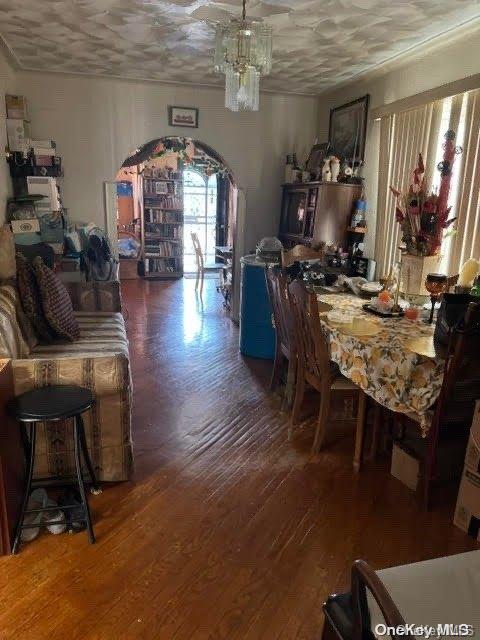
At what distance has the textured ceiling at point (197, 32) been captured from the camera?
8.63ft

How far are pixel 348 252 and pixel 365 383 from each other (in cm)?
239

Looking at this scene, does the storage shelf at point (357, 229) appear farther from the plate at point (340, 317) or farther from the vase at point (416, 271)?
the plate at point (340, 317)

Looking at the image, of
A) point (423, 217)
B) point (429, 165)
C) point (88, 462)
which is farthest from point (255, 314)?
point (88, 462)

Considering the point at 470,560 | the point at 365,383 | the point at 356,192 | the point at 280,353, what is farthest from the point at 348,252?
the point at 470,560

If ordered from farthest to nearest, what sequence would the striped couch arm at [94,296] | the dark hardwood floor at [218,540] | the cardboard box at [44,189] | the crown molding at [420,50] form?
the cardboard box at [44,189], the striped couch arm at [94,296], the crown molding at [420,50], the dark hardwood floor at [218,540]

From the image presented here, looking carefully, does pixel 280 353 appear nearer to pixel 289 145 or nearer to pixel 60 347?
pixel 60 347

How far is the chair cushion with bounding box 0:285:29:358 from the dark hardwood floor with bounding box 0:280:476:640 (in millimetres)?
846

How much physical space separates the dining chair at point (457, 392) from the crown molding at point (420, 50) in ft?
6.88

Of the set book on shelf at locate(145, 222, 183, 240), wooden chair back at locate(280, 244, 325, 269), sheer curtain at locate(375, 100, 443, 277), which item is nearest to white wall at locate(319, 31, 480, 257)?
sheer curtain at locate(375, 100, 443, 277)

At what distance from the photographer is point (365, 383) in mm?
2141

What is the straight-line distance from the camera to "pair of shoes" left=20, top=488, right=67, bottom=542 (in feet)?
6.18

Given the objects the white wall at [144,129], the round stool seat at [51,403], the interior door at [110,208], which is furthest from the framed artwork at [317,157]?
the round stool seat at [51,403]

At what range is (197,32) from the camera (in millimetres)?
3080

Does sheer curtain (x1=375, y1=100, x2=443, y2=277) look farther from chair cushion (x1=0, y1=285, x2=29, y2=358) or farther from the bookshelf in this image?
the bookshelf
